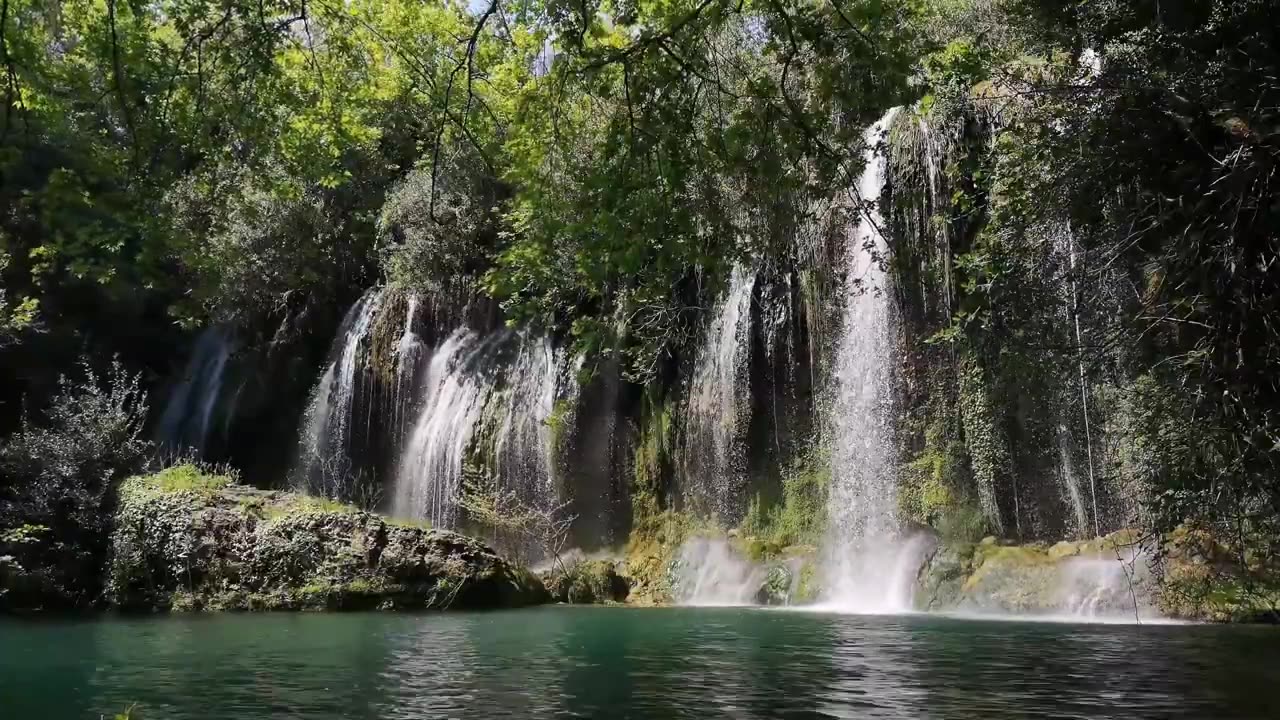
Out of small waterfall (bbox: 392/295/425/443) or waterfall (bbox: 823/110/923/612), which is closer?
waterfall (bbox: 823/110/923/612)

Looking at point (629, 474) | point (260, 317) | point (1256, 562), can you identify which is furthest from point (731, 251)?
point (260, 317)

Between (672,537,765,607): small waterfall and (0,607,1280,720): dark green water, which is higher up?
(672,537,765,607): small waterfall

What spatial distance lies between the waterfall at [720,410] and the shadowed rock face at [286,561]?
11.7ft

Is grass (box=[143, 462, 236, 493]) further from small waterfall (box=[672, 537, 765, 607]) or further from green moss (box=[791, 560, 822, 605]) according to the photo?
green moss (box=[791, 560, 822, 605])

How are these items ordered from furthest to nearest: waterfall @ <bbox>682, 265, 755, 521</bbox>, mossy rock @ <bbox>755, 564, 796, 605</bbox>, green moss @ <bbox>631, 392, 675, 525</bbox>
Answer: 1. green moss @ <bbox>631, 392, 675, 525</bbox>
2. waterfall @ <bbox>682, 265, 755, 521</bbox>
3. mossy rock @ <bbox>755, 564, 796, 605</bbox>

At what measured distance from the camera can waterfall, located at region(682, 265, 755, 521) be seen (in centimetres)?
1631

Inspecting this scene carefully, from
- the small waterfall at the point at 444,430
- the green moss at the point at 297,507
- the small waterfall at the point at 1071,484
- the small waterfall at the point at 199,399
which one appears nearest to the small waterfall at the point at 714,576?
the small waterfall at the point at 1071,484

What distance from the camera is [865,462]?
14.8 metres

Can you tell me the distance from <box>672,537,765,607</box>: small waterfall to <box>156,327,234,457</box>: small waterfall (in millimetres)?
11791

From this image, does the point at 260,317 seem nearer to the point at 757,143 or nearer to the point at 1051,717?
the point at 757,143

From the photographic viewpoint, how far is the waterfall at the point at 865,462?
14.1 metres

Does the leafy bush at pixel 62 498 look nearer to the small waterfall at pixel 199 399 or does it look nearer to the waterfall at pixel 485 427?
the waterfall at pixel 485 427

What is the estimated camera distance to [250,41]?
16.5 ft

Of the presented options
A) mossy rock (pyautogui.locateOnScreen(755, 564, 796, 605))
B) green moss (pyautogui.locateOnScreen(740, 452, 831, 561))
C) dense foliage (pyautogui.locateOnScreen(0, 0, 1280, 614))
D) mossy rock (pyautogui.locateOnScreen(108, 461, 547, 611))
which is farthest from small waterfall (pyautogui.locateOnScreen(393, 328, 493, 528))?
dense foliage (pyautogui.locateOnScreen(0, 0, 1280, 614))
